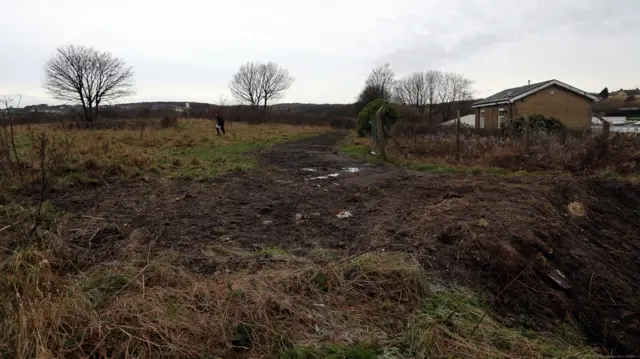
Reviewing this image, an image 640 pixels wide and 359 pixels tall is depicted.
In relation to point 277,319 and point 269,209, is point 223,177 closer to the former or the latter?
point 269,209

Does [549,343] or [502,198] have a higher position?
[502,198]

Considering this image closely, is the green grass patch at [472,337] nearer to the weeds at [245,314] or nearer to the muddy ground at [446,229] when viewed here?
the weeds at [245,314]

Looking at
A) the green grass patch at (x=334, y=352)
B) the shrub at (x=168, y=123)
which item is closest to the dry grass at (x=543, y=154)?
the green grass patch at (x=334, y=352)

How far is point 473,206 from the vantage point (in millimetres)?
5637

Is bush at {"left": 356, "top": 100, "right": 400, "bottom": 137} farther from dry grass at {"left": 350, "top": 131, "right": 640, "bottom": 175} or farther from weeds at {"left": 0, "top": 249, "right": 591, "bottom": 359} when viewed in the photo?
weeds at {"left": 0, "top": 249, "right": 591, "bottom": 359}

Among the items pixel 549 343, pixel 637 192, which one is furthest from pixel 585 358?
pixel 637 192

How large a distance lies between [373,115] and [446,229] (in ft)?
48.6

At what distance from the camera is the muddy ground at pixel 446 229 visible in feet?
12.2

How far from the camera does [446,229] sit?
4.65m

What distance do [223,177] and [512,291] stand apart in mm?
6395

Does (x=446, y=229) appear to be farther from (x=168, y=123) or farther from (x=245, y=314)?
(x=168, y=123)

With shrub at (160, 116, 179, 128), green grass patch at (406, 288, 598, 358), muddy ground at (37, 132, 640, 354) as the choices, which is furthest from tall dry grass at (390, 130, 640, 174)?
shrub at (160, 116, 179, 128)

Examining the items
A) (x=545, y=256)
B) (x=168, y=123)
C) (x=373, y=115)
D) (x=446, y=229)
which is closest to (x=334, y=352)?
(x=446, y=229)

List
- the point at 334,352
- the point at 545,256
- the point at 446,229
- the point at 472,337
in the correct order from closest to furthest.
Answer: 1. the point at 334,352
2. the point at 472,337
3. the point at 545,256
4. the point at 446,229
